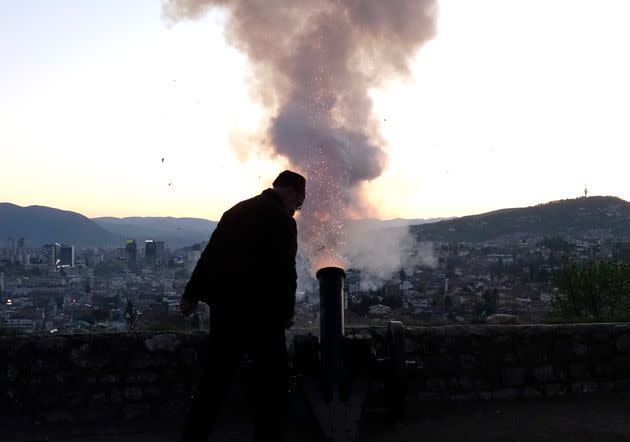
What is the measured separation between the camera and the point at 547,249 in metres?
57.9

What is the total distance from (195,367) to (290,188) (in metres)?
2.41

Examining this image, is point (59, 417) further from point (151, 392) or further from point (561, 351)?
point (561, 351)

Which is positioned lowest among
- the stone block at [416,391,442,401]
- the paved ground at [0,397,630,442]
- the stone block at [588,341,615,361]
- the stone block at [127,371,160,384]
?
the paved ground at [0,397,630,442]

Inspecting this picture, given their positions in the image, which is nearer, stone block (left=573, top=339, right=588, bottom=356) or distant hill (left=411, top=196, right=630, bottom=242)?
stone block (left=573, top=339, right=588, bottom=356)

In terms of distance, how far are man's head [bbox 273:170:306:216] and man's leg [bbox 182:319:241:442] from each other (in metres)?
0.92

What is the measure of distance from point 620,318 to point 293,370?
460cm

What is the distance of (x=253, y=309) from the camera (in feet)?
15.1

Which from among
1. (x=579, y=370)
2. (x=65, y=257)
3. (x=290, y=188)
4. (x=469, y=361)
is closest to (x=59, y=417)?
(x=290, y=188)

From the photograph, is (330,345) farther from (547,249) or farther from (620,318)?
(547,249)

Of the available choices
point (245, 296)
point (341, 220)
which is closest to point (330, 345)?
point (245, 296)

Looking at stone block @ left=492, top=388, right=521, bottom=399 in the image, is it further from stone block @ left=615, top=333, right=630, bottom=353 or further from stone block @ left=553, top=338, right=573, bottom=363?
stone block @ left=615, top=333, right=630, bottom=353

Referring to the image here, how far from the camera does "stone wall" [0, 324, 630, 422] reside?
20.9 ft

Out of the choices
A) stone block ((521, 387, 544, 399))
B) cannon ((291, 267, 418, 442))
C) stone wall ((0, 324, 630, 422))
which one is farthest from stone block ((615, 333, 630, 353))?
cannon ((291, 267, 418, 442))

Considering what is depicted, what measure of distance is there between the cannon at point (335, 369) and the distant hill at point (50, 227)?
120 metres
